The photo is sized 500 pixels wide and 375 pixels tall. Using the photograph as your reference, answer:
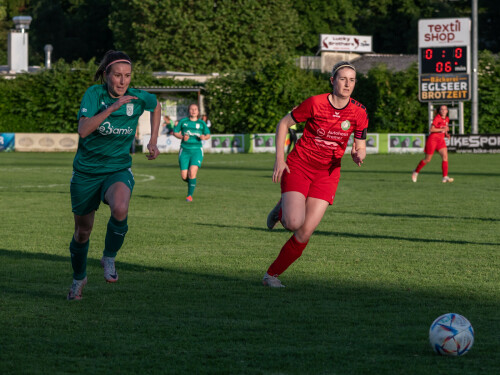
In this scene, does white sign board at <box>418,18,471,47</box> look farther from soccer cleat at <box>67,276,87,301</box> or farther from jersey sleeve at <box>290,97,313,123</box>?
soccer cleat at <box>67,276,87,301</box>

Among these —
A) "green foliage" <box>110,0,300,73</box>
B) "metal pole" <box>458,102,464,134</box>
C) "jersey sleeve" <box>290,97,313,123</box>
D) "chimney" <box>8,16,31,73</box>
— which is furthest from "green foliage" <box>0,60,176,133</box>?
"jersey sleeve" <box>290,97,313,123</box>

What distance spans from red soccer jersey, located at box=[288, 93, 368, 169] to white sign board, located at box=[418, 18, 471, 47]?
36.1m

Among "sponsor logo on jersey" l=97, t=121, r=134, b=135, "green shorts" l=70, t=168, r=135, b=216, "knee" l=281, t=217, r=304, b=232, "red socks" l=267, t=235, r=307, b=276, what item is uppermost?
"sponsor logo on jersey" l=97, t=121, r=134, b=135

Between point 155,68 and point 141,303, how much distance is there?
2349 inches

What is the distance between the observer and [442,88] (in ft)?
141

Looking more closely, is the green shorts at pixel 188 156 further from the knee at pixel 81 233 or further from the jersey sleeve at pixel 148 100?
the knee at pixel 81 233

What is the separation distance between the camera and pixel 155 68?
2594 inches

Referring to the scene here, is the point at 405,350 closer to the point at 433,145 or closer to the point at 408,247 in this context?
the point at 408,247

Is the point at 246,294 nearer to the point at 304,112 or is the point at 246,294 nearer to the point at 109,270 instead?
the point at 109,270

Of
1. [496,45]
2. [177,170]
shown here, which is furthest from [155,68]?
[177,170]

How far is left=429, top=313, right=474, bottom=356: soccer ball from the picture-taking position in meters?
5.59

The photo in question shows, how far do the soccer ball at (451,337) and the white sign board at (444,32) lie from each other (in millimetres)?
38612

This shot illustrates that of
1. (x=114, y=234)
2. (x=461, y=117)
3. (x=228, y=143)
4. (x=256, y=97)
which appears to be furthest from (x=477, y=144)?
(x=114, y=234)

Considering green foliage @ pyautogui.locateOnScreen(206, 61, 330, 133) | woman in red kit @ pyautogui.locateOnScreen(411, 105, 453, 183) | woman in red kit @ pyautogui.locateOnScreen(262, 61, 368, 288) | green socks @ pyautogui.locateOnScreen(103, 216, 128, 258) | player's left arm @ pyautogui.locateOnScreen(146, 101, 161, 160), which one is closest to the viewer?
green socks @ pyautogui.locateOnScreen(103, 216, 128, 258)
